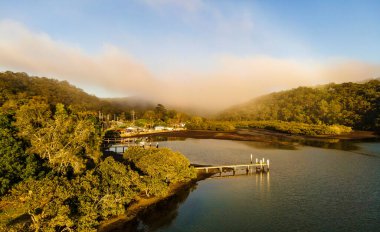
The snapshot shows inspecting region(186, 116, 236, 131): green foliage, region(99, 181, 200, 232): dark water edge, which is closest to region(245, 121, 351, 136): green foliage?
region(186, 116, 236, 131): green foliage

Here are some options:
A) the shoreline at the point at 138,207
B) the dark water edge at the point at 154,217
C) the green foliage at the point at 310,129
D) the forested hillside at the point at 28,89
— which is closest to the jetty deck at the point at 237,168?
the shoreline at the point at 138,207

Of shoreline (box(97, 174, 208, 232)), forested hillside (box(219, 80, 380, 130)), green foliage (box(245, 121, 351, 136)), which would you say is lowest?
shoreline (box(97, 174, 208, 232))

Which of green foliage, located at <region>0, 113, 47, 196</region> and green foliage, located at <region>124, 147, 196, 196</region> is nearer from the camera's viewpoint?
green foliage, located at <region>0, 113, 47, 196</region>

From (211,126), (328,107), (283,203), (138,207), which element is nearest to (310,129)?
(328,107)

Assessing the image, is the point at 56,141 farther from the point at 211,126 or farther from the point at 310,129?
the point at 211,126

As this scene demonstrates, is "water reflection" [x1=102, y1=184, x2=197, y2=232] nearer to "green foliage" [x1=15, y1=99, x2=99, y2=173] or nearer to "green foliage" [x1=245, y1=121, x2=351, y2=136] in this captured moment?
"green foliage" [x1=15, y1=99, x2=99, y2=173]

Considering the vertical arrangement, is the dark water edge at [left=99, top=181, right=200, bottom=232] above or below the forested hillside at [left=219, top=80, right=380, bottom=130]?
below

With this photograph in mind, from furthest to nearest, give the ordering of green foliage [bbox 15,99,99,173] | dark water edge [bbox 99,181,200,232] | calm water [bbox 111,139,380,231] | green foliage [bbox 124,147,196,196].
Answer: green foliage [bbox 15,99,99,173], green foliage [bbox 124,147,196,196], calm water [bbox 111,139,380,231], dark water edge [bbox 99,181,200,232]

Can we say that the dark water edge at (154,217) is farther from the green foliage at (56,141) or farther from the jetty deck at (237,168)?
the jetty deck at (237,168)
